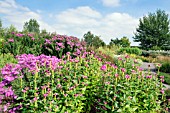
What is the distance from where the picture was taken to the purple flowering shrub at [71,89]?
3717mm

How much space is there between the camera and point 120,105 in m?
3.73

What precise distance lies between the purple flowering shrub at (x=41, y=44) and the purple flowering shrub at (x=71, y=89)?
230 inches

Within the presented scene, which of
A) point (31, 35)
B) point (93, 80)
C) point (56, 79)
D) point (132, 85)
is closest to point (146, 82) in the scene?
point (132, 85)

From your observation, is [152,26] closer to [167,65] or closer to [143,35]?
[143,35]

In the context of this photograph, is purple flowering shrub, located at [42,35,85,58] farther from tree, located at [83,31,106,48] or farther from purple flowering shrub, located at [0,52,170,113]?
tree, located at [83,31,106,48]

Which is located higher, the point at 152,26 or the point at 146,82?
the point at 152,26

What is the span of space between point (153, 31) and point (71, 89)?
39.8 metres

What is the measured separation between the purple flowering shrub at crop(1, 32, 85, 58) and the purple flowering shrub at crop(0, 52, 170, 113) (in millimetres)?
5852

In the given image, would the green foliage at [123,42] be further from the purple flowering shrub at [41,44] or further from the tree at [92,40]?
the purple flowering shrub at [41,44]

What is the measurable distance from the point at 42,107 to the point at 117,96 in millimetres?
1158

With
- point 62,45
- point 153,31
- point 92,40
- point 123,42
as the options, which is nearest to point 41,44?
point 62,45

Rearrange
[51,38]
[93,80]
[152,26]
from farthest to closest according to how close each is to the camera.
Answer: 1. [152,26]
2. [51,38]
3. [93,80]

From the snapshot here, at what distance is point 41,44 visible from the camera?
11.5m

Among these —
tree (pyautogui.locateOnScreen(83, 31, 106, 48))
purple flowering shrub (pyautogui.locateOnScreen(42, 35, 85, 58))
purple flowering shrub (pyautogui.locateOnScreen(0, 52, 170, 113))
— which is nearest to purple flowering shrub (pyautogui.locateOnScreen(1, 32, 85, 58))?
purple flowering shrub (pyautogui.locateOnScreen(42, 35, 85, 58))
